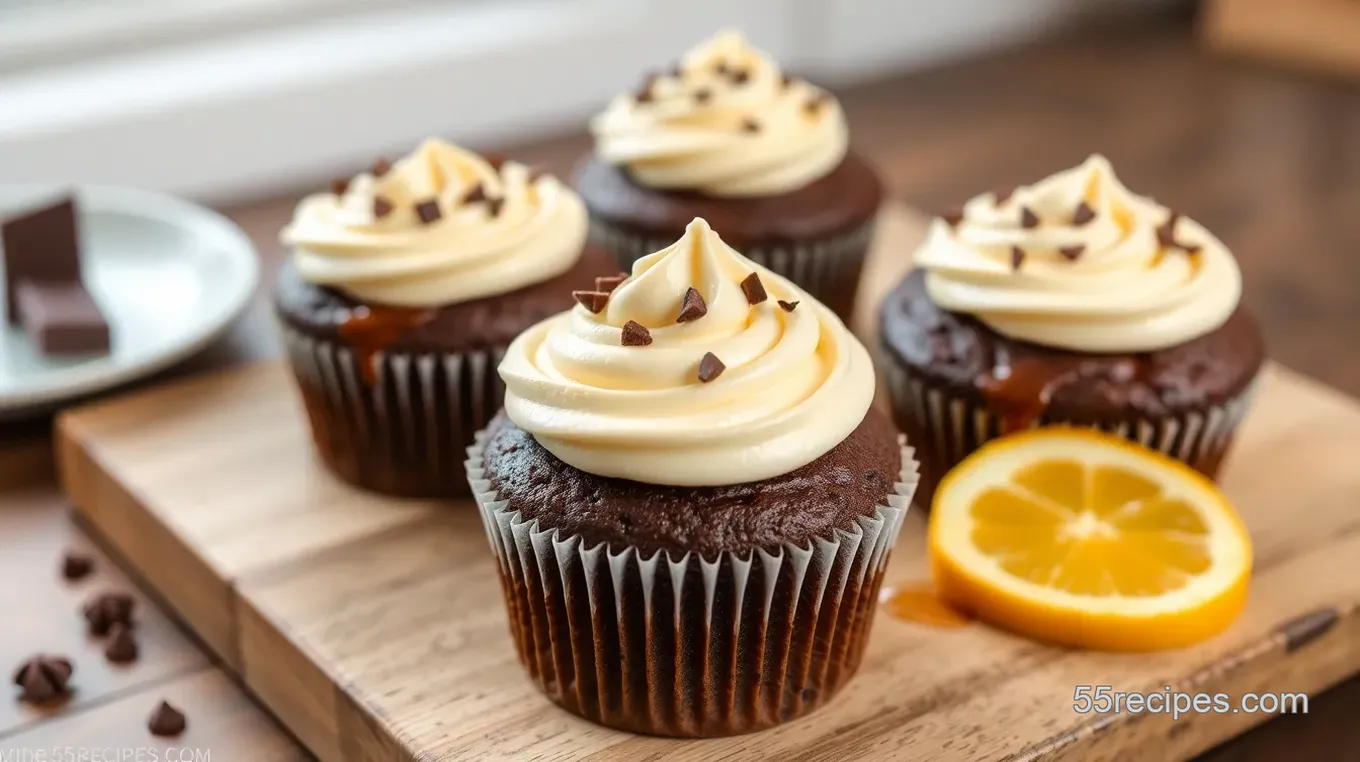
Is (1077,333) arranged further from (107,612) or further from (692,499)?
(107,612)

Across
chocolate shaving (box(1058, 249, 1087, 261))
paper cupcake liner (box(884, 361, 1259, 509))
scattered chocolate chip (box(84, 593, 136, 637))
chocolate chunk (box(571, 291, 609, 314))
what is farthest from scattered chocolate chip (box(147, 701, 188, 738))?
chocolate shaving (box(1058, 249, 1087, 261))

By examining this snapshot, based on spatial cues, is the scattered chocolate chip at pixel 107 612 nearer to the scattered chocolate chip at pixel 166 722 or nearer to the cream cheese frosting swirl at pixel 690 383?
the scattered chocolate chip at pixel 166 722

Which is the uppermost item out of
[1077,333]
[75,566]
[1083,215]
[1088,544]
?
[1083,215]

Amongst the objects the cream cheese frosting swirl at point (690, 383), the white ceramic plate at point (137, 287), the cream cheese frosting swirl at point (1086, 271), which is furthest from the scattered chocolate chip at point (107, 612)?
the cream cheese frosting swirl at point (1086, 271)

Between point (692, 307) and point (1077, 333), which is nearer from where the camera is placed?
point (692, 307)

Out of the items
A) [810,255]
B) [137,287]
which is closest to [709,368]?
[810,255]

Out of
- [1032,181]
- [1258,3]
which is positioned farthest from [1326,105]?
[1032,181]
